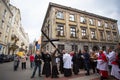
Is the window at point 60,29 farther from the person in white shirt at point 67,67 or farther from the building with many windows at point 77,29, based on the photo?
the person in white shirt at point 67,67

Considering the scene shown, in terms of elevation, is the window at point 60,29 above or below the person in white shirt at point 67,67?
above

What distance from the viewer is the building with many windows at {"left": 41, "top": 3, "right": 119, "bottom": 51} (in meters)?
21.8

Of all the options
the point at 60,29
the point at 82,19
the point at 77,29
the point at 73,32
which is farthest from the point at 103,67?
the point at 82,19

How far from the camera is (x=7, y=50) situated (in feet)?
104

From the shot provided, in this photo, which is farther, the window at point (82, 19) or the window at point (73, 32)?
the window at point (82, 19)

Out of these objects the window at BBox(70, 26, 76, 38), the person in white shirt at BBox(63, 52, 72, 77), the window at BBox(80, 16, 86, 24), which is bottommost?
the person in white shirt at BBox(63, 52, 72, 77)

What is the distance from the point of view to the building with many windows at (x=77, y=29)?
2175 centimetres

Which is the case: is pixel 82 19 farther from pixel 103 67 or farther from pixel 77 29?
pixel 103 67

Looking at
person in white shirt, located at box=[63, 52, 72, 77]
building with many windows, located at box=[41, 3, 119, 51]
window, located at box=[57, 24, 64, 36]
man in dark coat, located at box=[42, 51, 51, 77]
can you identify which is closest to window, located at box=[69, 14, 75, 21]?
building with many windows, located at box=[41, 3, 119, 51]

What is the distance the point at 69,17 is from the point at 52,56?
17.1 m

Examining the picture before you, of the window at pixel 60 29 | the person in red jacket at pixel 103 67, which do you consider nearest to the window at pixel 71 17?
the window at pixel 60 29

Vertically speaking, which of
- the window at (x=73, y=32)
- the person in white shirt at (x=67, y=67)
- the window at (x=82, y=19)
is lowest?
the person in white shirt at (x=67, y=67)

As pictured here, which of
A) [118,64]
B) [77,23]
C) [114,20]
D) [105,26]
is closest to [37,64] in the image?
[118,64]

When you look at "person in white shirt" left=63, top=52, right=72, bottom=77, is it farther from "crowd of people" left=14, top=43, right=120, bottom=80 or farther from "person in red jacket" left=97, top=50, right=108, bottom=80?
"person in red jacket" left=97, top=50, right=108, bottom=80
